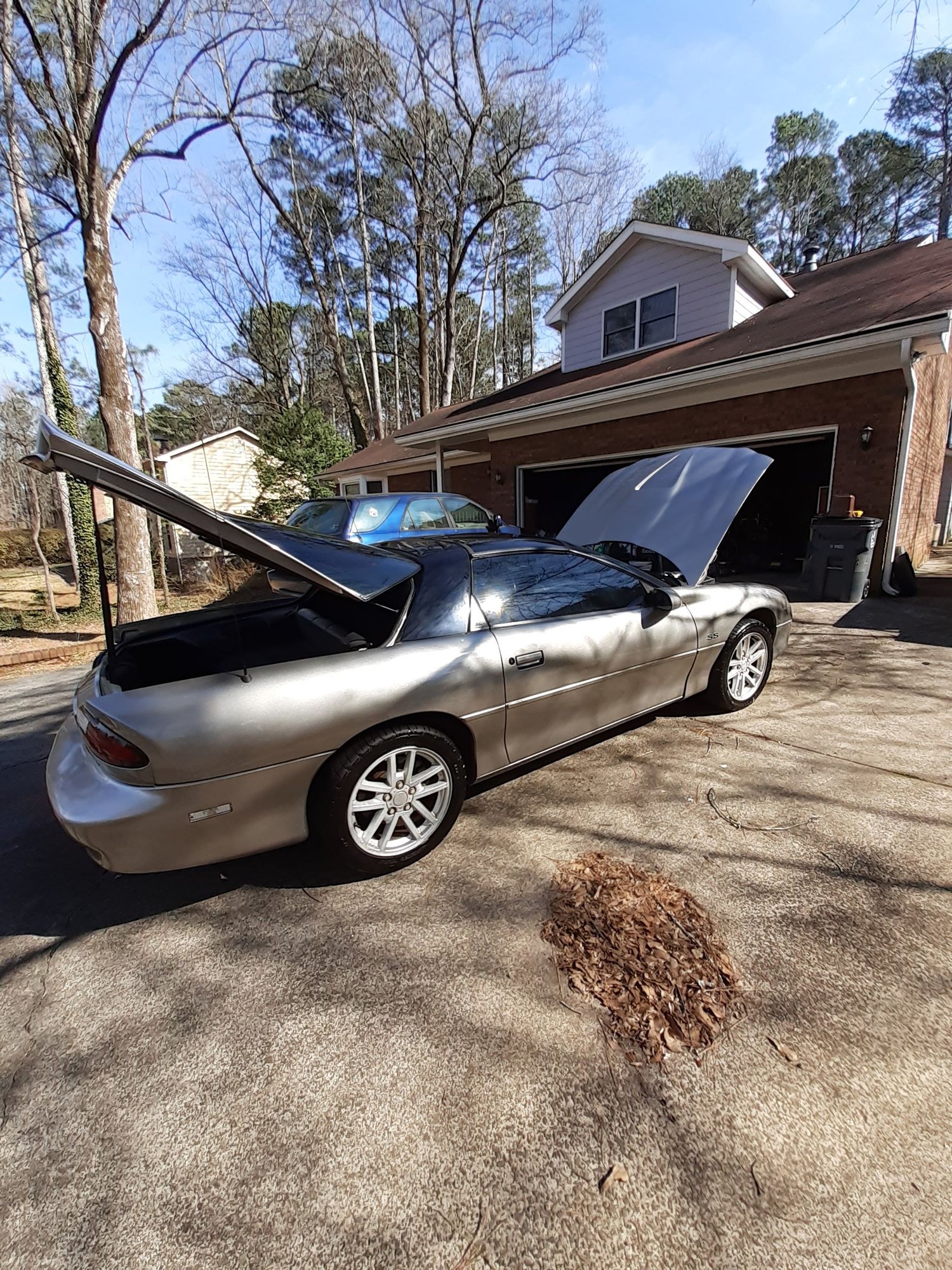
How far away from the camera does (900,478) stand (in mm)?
7328

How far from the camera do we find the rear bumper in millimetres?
1945

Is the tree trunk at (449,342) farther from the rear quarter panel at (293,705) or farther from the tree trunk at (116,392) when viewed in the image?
the rear quarter panel at (293,705)

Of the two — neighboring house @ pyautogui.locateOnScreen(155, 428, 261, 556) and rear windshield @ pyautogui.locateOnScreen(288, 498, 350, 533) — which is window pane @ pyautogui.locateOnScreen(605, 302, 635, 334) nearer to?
rear windshield @ pyautogui.locateOnScreen(288, 498, 350, 533)

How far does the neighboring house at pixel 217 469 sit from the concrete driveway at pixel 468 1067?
849 inches

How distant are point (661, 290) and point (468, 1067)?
12696 millimetres

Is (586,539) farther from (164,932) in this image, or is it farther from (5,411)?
(5,411)

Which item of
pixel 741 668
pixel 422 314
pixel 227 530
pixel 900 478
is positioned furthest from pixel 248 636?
pixel 422 314

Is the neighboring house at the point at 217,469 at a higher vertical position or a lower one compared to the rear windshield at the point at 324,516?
higher

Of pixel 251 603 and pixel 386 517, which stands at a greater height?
pixel 386 517

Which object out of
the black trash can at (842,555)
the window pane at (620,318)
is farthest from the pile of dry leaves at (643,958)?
the window pane at (620,318)

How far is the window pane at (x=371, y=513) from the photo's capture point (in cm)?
673

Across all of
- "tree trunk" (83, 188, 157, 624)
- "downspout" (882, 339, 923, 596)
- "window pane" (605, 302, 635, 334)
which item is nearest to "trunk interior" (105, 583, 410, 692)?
"tree trunk" (83, 188, 157, 624)

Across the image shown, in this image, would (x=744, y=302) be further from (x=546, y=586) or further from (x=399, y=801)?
(x=399, y=801)

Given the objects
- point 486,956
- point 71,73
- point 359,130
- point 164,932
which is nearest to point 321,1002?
point 486,956
